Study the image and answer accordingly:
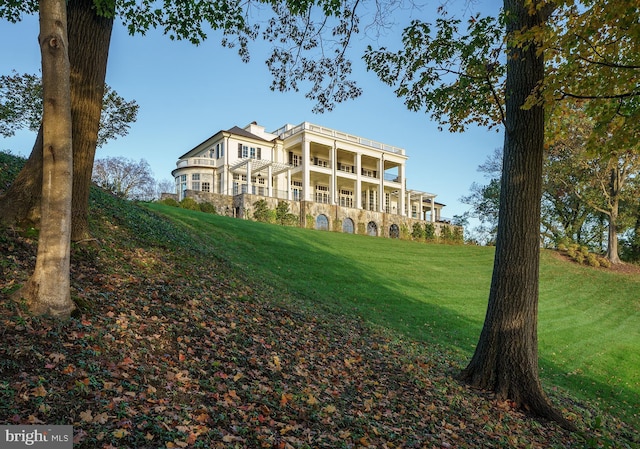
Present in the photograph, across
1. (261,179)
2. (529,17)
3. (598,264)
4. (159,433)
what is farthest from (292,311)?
(261,179)

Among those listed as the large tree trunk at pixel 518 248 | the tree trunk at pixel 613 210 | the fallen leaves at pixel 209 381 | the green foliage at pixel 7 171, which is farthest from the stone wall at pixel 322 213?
the large tree trunk at pixel 518 248

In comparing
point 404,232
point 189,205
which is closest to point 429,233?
point 404,232

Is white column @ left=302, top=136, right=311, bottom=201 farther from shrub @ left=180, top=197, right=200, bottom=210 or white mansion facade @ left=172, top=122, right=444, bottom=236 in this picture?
shrub @ left=180, top=197, right=200, bottom=210

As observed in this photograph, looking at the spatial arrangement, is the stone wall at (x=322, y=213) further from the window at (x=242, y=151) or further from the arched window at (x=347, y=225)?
the window at (x=242, y=151)

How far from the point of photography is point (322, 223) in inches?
1427

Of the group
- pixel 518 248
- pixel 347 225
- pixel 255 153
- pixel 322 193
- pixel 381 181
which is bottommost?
pixel 347 225

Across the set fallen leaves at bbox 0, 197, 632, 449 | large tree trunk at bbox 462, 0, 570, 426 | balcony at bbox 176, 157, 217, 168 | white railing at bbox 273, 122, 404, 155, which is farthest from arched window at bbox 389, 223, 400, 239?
large tree trunk at bbox 462, 0, 570, 426

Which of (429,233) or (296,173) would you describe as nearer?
(429,233)

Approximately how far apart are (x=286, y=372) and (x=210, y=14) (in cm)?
692

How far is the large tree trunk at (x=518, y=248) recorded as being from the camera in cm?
617

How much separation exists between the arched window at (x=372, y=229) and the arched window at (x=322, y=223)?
17.1 feet

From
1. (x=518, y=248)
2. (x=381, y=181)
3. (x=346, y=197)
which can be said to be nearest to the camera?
(x=518, y=248)

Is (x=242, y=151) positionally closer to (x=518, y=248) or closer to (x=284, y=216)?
(x=284, y=216)

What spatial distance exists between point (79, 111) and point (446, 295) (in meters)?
15.5
